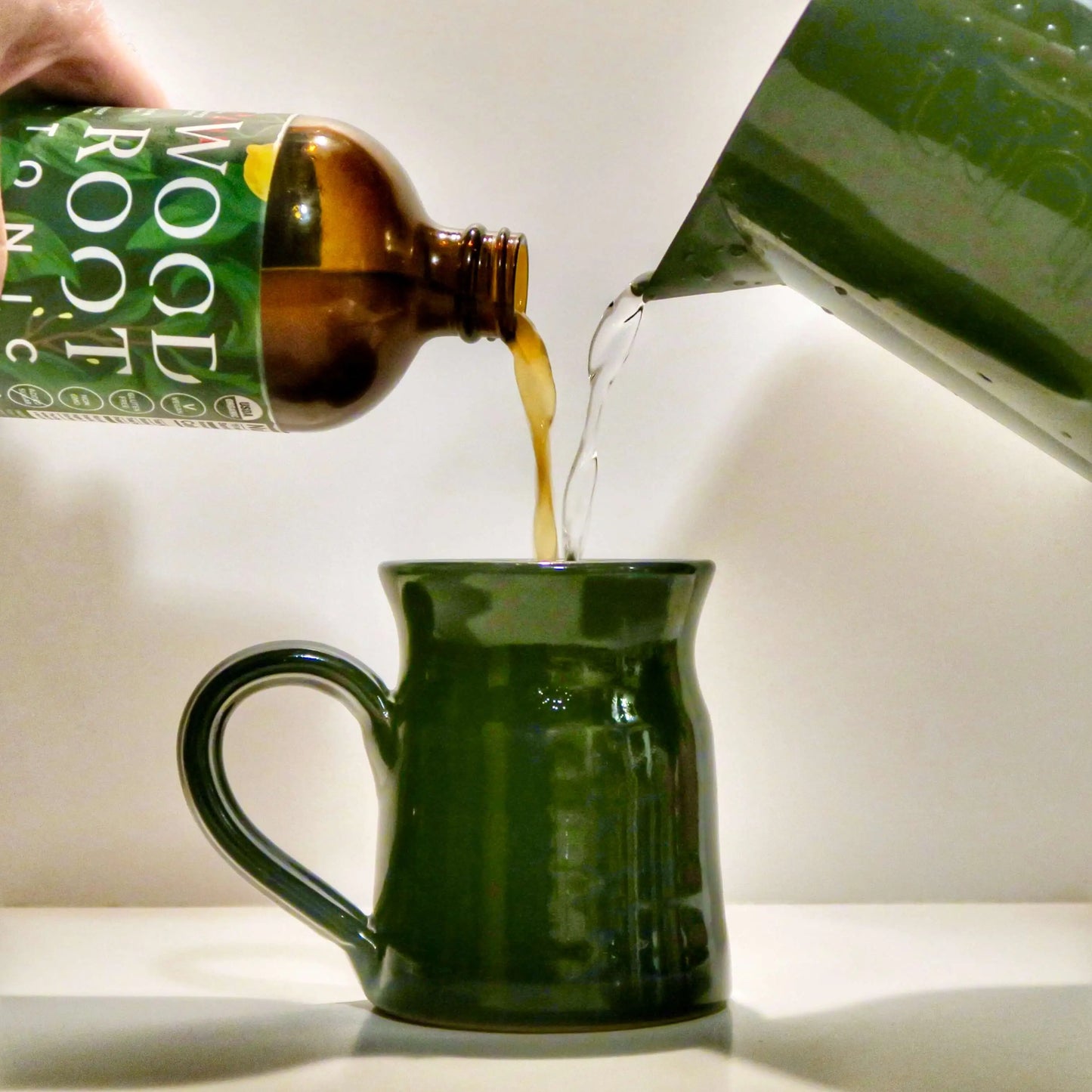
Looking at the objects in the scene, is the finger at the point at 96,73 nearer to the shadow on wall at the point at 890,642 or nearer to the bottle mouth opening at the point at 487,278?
the bottle mouth opening at the point at 487,278

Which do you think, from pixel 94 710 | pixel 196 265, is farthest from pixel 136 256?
pixel 94 710

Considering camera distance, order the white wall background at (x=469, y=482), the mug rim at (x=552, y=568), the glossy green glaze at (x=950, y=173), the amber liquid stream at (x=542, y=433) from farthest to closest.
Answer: the white wall background at (x=469, y=482) < the amber liquid stream at (x=542, y=433) < the mug rim at (x=552, y=568) < the glossy green glaze at (x=950, y=173)

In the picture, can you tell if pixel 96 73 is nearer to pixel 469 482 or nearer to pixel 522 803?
pixel 469 482

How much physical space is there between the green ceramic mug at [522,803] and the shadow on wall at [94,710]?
9.7 inches

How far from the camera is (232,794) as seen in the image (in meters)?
0.55

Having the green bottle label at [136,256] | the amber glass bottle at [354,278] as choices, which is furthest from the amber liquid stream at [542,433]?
the green bottle label at [136,256]

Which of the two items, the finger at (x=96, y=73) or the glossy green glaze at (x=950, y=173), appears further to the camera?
the finger at (x=96, y=73)

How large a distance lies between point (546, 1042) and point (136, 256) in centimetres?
38

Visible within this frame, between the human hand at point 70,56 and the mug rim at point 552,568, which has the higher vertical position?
the human hand at point 70,56

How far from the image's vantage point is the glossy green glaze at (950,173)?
415mm

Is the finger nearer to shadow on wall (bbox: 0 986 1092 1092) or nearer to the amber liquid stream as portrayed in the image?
the amber liquid stream

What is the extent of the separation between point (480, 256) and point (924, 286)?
215 millimetres

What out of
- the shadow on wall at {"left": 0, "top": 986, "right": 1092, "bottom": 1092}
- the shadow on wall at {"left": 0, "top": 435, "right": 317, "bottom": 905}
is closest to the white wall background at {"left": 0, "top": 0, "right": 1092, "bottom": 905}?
the shadow on wall at {"left": 0, "top": 435, "right": 317, "bottom": 905}

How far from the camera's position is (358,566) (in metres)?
0.78
